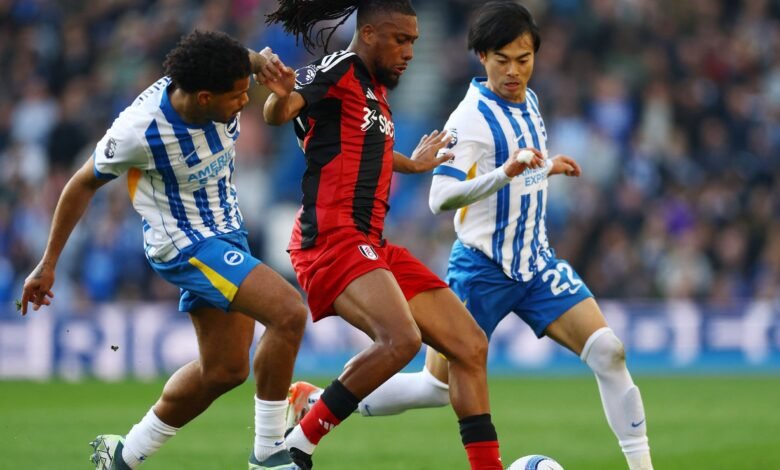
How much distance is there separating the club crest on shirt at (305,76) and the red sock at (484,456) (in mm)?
1872

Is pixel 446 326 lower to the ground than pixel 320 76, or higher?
lower

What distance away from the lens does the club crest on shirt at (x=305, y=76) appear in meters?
6.09

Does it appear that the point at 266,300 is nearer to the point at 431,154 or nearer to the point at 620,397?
the point at 431,154

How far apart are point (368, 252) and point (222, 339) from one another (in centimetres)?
90

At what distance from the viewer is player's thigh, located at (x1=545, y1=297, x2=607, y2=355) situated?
6.70 m

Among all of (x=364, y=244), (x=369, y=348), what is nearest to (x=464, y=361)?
(x=369, y=348)

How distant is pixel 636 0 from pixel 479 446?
554 inches

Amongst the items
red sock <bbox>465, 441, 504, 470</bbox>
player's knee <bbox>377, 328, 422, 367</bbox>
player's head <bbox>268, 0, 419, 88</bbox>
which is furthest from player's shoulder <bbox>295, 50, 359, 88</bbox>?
red sock <bbox>465, 441, 504, 470</bbox>

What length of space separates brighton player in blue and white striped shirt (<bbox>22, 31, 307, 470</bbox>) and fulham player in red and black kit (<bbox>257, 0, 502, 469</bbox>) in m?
0.21

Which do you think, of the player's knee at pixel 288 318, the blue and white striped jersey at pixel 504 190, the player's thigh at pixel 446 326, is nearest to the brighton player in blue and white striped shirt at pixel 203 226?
the player's knee at pixel 288 318

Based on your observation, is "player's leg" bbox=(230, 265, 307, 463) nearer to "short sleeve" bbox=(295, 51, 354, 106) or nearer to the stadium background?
"short sleeve" bbox=(295, 51, 354, 106)

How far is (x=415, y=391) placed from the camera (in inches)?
279

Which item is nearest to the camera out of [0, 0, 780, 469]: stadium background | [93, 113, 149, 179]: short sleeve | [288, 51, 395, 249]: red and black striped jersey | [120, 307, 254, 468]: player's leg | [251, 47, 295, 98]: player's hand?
[251, 47, 295, 98]: player's hand

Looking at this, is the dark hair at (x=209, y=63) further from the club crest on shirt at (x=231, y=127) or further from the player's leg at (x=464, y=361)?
the player's leg at (x=464, y=361)
